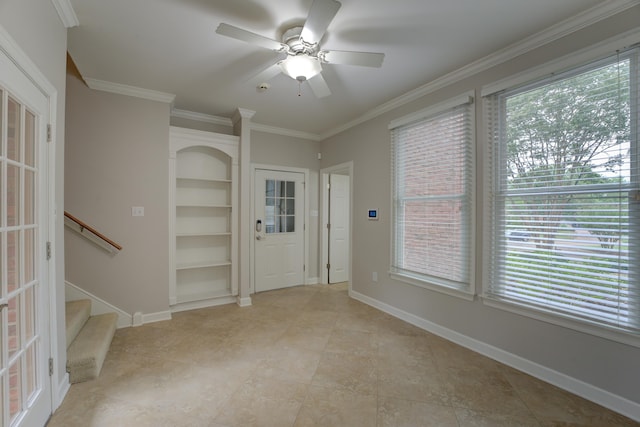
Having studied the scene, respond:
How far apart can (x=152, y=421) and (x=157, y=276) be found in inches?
74.4

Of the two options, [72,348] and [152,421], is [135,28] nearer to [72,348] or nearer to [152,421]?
[72,348]

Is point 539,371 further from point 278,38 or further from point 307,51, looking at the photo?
point 278,38

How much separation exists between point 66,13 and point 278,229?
3354 mm

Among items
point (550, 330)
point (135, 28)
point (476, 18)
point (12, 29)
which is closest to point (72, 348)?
point (12, 29)

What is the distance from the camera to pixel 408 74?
111 inches

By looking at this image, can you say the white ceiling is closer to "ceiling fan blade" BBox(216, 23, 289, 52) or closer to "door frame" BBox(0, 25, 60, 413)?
"ceiling fan blade" BBox(216, 23, 289, 52)

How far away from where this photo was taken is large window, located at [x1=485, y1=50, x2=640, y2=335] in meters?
1.83

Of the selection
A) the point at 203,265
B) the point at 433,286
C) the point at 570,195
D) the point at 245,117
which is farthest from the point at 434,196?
the point at 203,265

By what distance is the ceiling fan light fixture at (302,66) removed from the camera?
2153mm

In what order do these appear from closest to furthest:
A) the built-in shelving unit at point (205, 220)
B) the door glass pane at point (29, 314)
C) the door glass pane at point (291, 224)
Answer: the door glass pane at point (29, 314) → the built-in shelving unit at point (205, 220) → the door glass pane at point (291, 224)

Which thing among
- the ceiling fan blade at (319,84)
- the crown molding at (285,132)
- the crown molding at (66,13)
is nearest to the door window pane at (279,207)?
the crown molding at (285,132)

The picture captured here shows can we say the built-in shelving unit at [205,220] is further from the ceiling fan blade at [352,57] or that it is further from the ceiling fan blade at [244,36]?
the ceiling fan blade at [352,57]

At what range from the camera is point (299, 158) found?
481 cm

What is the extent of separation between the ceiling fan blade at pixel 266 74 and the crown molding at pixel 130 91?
1069mm
